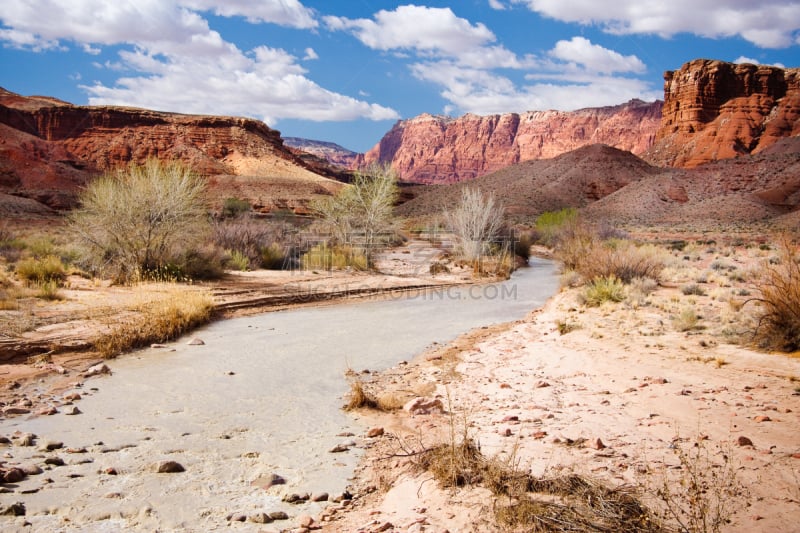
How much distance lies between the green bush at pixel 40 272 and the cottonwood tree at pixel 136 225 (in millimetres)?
1459

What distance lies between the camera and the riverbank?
4.34 metres

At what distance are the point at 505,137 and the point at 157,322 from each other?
174404 millimetres

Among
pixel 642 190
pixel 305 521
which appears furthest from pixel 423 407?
pixel 642 190

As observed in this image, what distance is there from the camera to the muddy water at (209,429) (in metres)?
4.93

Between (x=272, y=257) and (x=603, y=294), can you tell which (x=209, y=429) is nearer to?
(x=603, y=294)

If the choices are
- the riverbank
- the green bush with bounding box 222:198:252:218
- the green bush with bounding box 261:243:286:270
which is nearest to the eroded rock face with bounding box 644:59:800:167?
the green bush with bounding box 222:198:252:218

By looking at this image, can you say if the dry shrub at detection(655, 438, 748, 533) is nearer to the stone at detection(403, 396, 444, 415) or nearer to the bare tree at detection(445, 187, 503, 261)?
the stone at detection(403, 396, 444, 415)

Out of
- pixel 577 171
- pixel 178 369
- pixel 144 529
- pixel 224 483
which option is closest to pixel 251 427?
pixel 224 483

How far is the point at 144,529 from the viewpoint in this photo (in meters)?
4.56

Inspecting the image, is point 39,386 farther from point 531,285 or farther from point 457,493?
point 531,285

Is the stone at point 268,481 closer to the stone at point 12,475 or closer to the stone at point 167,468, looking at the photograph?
the stone at point 167,468

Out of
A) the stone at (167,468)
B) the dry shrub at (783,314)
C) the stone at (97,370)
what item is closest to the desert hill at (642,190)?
the dry shrub at (783,314)

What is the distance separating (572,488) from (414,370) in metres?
5.53

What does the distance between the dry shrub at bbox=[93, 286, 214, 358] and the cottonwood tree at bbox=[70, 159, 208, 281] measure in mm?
3085
